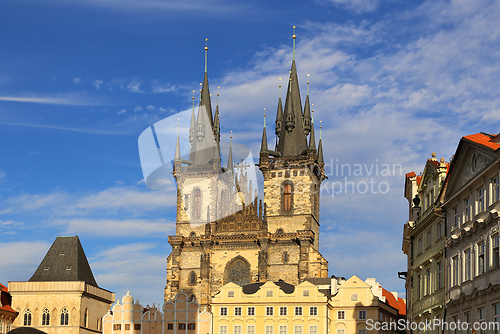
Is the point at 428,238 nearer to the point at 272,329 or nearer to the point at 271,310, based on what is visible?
the point at 272,329

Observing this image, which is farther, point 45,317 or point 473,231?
point 45,317

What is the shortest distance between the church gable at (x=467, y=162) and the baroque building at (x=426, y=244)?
6.49 ft

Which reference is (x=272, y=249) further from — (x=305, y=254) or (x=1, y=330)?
(x=1, y=330)

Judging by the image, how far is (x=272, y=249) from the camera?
76.8m

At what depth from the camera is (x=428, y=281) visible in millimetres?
33125

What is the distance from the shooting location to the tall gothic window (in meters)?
76.2

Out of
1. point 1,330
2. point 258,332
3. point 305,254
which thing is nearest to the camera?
point 258,332

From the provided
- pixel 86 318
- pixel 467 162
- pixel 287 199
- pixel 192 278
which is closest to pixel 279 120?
pixel 287 199

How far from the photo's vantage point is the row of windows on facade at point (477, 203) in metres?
23.8

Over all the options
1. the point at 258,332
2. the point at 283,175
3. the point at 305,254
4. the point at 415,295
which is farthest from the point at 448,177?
the point at 283,175

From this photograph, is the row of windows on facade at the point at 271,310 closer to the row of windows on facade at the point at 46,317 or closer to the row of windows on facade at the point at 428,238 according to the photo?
the row of windows on facade at the point at 46,317

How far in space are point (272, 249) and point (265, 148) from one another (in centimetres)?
1323

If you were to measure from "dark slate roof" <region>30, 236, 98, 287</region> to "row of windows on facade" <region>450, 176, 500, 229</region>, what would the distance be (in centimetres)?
4900

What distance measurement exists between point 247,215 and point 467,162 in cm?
5322
